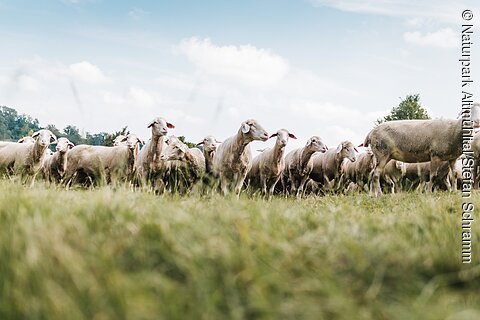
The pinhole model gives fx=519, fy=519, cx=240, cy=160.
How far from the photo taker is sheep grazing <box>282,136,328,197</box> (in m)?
14.9

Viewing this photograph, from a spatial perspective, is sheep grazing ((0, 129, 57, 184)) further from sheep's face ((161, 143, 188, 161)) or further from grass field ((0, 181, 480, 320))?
grass field ((0, 181, 480, 320))

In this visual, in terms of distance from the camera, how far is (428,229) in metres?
4.01

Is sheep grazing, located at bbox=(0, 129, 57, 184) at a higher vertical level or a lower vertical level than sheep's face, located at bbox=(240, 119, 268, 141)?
lower

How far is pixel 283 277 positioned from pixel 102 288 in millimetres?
907

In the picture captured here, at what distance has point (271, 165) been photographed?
13.6 metres

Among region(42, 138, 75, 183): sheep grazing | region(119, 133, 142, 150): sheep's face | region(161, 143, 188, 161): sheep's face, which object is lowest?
region(42, 138, 75, 183): sheep grazing

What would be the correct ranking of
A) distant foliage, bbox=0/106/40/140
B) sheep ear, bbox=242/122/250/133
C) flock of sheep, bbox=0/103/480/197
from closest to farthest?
sheep ear, bbox=242/122/250/133
flock of sheep, bbox=0/103/480/197
distant foliage, bbox=0/106/40/140

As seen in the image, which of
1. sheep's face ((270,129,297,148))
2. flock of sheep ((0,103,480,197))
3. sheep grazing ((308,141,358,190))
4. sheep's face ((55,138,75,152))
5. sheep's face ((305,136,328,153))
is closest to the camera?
flock of sheep ((0,103,480,197))

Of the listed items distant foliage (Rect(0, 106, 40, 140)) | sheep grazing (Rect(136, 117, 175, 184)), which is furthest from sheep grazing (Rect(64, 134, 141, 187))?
distant foliage (Rect(0, 106, 40, 140))

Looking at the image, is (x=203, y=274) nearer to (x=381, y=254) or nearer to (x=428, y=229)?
(x=381, y=254)

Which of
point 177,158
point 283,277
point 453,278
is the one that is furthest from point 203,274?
point 177,158

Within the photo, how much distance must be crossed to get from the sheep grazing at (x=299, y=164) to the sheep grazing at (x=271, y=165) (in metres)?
1.03

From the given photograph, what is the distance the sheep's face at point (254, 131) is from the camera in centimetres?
1159

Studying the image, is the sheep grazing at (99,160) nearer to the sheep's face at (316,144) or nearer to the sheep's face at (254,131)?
the sheep's face at (254,131)
